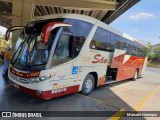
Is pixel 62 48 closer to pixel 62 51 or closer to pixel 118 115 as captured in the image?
pixel 62 51

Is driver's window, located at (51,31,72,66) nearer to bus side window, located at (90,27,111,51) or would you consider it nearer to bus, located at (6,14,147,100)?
bus, located at (6,14,147,100)

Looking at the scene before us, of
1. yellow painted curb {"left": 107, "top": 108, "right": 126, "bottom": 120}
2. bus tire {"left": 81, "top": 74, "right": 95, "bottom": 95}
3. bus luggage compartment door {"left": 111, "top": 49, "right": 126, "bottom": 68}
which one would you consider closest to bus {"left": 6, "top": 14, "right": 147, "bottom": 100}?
bus tire {"left": 81, "top": 74, "right": 95, "bottom": 95}

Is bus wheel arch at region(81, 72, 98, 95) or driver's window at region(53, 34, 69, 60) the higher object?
driver's window at region(53, 34, 69, 60)

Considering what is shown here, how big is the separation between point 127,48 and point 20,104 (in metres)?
7.60

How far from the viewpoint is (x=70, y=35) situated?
624cm

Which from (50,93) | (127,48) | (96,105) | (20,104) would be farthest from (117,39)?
(20,104)

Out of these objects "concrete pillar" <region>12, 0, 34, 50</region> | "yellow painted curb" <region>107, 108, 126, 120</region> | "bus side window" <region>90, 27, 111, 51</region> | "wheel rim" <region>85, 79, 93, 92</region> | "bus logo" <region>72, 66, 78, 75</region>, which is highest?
"concrete pillar" <region>12, 0, 34, 50</region>

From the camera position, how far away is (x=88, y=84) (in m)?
7.52

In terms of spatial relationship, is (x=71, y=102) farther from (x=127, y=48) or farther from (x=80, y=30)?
(x=127, y=48)

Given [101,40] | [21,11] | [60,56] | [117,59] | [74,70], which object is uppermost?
[21,11]

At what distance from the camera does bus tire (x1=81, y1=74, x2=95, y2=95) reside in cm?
728

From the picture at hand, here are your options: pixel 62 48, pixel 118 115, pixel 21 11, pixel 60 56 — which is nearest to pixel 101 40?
pixel 62 48

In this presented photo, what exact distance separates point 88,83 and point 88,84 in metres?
0.04

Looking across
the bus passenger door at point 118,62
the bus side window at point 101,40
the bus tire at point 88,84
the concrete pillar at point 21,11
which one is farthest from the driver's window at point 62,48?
the concrete pillar at point 21,11
